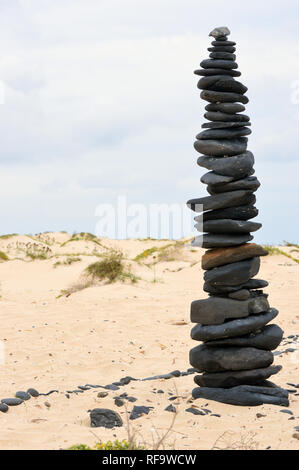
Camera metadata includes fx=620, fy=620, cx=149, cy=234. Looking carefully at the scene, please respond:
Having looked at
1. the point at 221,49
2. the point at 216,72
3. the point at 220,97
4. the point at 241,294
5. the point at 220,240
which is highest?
the point at 221,49

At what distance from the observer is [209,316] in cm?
748

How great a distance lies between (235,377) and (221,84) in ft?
11.8

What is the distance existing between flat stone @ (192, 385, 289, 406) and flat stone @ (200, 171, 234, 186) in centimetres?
246

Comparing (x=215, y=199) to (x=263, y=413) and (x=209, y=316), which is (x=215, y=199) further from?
(x=263, y=413)

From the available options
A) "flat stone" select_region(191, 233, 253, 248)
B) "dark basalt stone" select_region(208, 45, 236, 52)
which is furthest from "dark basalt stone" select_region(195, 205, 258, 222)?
"dark basalt stone" select_region(208, 45, 236, 52)

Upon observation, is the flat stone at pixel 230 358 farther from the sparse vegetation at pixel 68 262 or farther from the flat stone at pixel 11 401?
the sparse vegetation at pixel 68 262

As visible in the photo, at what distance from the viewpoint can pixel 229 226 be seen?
7.49m

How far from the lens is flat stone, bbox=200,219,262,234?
7.47 meters

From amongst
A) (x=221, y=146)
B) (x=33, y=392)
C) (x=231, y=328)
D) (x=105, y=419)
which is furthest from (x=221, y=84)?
(x=33, y=392)

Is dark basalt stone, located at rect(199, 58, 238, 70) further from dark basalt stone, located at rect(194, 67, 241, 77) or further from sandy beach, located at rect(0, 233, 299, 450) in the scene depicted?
sandy beach, located at rect(0, 233, 299, 450)

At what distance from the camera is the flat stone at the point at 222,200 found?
24.7 feet

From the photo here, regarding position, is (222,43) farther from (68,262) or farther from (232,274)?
(68,262)

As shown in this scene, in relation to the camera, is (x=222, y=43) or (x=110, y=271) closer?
(x=222, y=43)
